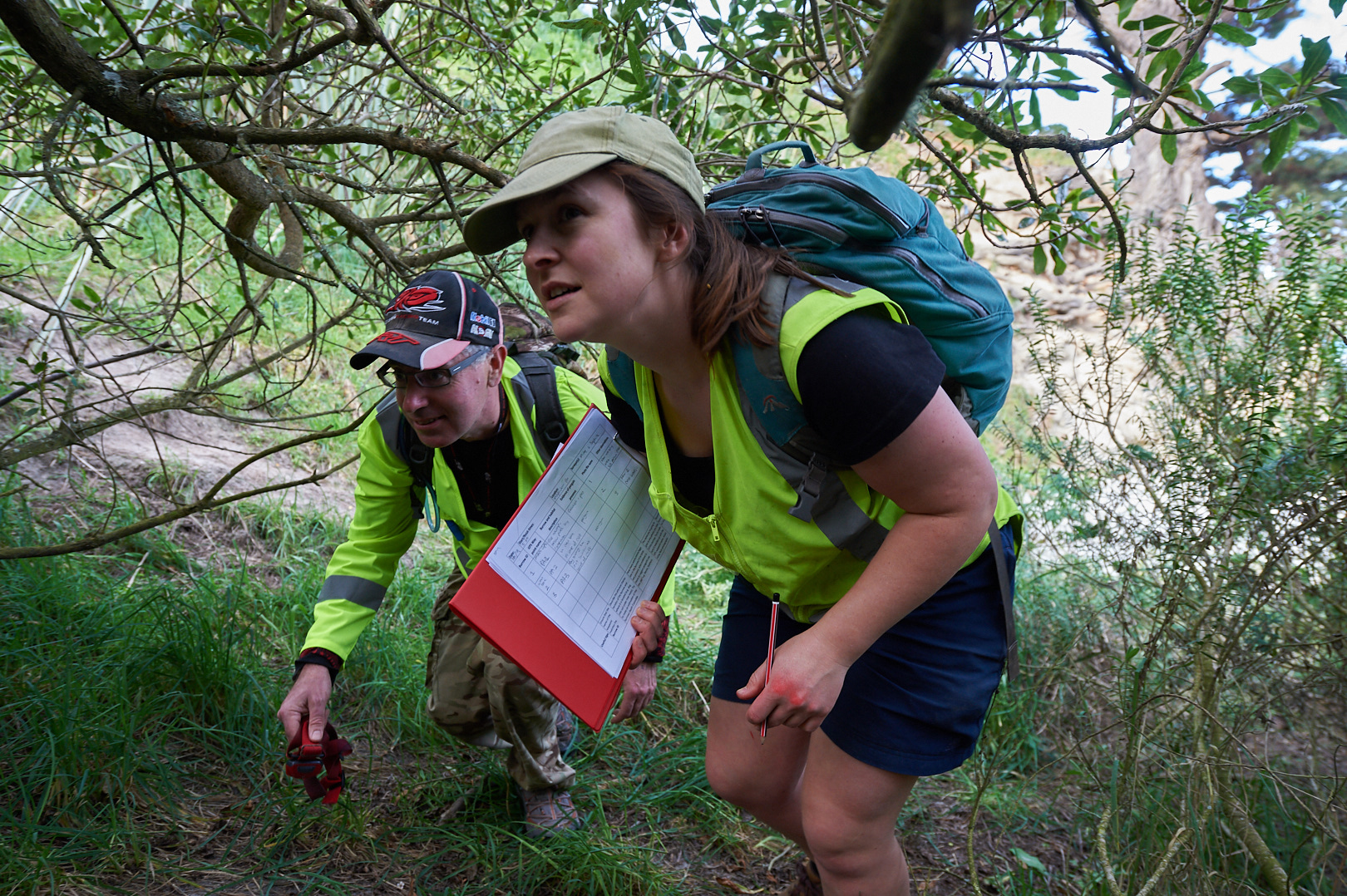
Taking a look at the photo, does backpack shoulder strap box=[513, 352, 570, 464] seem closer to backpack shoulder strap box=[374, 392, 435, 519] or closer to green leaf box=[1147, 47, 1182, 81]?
backpack shoulder strap box=[374, 392, 435, 519]

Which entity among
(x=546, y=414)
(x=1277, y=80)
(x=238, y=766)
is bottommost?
(x=238, y=766)


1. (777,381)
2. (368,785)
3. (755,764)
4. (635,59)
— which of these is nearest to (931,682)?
(755,764)

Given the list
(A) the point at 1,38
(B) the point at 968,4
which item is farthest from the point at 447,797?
(B) the point at 968,4

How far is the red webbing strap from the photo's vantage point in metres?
2.08

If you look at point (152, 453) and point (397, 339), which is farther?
point (152, 453)

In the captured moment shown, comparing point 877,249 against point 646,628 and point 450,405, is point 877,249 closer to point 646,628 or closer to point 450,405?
point 646,628

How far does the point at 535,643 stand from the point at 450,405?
0.78 meters

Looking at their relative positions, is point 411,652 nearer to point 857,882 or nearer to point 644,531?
point 644,531

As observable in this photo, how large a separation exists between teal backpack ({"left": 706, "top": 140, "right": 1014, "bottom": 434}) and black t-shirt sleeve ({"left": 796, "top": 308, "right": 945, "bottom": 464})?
0.34 feet

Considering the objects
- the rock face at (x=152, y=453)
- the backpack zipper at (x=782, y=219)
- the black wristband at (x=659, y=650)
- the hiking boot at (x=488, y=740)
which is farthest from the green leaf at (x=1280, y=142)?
the rock face at (x=152, y=453)

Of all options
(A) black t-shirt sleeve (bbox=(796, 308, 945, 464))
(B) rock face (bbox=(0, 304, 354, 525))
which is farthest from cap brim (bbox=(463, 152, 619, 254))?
(B) rock face (bbox=(0, 304, 354, 525))

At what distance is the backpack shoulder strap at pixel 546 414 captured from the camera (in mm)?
2570

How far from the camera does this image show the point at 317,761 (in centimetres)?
210

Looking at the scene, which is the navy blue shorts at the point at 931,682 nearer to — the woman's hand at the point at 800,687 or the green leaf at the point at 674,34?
the woman's hand at the point at 800,687
